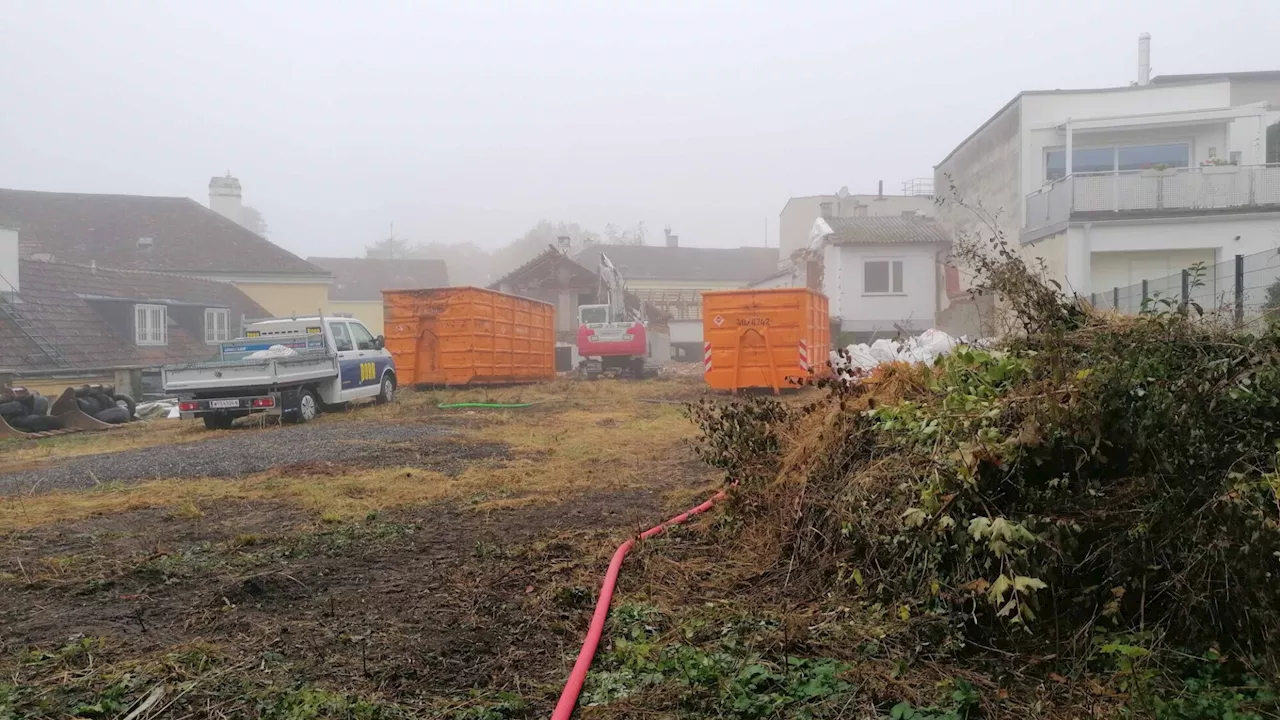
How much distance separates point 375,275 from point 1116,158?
50474mm

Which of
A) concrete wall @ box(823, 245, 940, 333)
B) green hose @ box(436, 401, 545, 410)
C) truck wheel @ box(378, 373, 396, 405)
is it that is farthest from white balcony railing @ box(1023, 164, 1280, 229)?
truck wheel @ box(378, 373, 396, 405)

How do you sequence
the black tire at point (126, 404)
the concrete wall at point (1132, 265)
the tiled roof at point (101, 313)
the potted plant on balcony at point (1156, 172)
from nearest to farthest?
the black tire at point (126, 404), the potted plant on balcony at point (1156, 172), the tiled roof at point (101, 313), the concrete wall at point (1132, 265)

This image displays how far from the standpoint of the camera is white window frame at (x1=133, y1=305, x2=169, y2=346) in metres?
27.8

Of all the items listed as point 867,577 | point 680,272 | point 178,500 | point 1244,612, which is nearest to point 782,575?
point 867,577

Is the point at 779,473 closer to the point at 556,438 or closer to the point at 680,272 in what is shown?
the point at 556,438

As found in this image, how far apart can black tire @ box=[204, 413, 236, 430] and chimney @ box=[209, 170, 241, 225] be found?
37457 mm

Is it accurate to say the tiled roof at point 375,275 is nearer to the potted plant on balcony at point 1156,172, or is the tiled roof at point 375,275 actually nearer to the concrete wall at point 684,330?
the concrete wall at point 684,330

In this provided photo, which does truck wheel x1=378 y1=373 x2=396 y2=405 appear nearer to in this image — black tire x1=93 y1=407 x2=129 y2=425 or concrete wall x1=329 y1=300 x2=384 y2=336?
black tire x1=93 y1=407 x2=129 y2=425

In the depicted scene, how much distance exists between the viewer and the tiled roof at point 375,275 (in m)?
59.4

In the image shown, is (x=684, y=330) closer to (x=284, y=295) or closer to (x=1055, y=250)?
(x=284, y=295)

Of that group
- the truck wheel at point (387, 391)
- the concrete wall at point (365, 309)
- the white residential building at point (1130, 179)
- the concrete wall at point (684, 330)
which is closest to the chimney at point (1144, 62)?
the white residential building at point (1130, 179)

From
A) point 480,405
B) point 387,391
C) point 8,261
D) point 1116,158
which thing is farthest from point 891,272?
point 8,261

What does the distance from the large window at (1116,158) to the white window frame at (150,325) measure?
3003 centimetres

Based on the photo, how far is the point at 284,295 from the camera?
128ft
